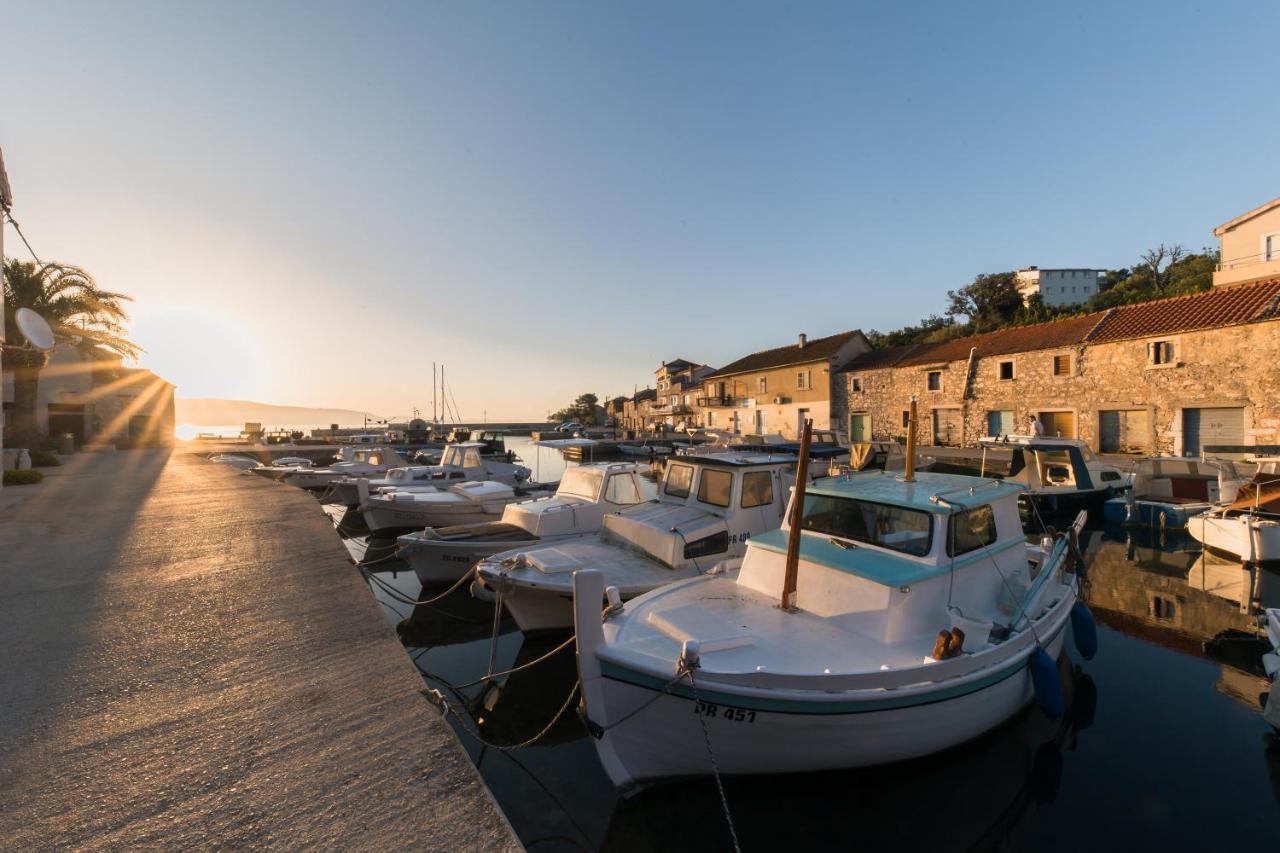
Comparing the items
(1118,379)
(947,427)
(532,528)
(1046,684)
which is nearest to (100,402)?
(532,528)

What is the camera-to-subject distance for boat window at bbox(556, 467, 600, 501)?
36.7 ft

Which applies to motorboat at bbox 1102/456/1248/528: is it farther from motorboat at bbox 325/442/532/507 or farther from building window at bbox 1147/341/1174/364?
motorboat at bbox 325/442/532/507

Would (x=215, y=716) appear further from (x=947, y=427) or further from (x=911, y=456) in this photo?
(x=947, y=427)

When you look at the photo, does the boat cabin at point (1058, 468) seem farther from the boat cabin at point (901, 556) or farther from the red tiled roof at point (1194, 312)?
the boat cabin at point (901, 556)

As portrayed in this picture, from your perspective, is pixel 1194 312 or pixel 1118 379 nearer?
pixel 1194 312

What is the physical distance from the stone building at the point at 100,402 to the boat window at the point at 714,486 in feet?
116

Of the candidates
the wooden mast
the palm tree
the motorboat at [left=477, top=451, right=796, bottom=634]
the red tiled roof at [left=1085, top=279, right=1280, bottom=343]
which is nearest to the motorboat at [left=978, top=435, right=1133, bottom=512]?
the red tiled roof at [left=1085, top=279, right=1280, bottom=343]

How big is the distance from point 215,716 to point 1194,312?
34911 millimetres

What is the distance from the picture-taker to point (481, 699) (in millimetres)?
7148

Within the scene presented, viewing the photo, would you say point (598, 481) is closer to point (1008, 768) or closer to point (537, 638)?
point (537, 638)

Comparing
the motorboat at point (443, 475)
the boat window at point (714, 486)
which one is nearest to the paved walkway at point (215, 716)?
the boat window at point (714, 486)

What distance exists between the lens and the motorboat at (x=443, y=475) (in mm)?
18031

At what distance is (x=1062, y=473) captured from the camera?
17.5m

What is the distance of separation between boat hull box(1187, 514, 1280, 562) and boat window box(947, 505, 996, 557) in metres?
10.3
